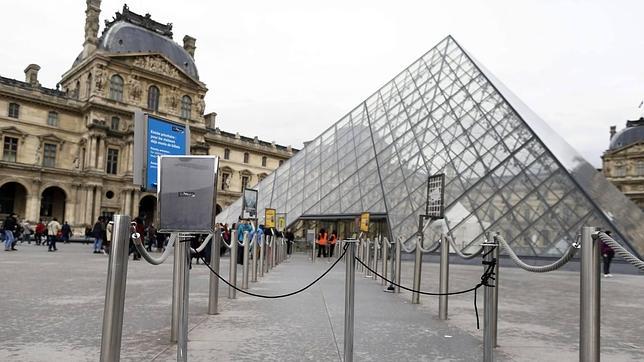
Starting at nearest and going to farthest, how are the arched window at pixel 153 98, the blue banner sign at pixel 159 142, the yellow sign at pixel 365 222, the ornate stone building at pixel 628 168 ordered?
the blue banner sign at pixel 159 142, the yellow sign at pixel 365 222, the arched window at pixel 153 98, the ornate stone building at pixel 628 168

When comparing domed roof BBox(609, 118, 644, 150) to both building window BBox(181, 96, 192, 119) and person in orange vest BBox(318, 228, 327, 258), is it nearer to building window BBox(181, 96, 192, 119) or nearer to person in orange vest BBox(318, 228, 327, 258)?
building window BBox(181, 96, 192, 119)

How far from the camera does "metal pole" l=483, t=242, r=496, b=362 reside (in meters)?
3.42

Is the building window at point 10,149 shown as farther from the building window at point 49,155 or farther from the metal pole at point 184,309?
the metal pole at point 184,309

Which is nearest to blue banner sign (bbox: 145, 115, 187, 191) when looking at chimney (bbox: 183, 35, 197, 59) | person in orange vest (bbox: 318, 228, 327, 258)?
person in orange vest (bbox: 318, 228, 327, 258)

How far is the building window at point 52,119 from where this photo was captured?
41.2 metres

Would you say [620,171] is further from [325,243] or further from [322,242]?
[322,242]

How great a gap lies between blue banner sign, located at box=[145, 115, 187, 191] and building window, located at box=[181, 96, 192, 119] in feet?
146

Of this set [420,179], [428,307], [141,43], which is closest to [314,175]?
[420,179]

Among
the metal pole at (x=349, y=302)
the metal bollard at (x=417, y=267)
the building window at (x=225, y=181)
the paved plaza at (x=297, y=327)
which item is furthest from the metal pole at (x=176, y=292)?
the building window at (x=225, y=181)

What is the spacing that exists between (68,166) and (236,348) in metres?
44.2

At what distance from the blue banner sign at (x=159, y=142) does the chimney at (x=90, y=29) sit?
146 ft

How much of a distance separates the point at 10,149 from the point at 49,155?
294cm

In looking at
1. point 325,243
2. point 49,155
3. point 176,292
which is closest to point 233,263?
point 176,292

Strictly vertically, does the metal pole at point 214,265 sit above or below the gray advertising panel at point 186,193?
below
